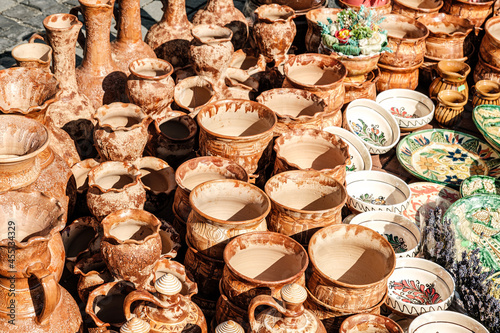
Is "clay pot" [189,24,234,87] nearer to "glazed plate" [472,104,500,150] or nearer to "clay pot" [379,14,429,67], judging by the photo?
"clay pot" [379,14,429,67]

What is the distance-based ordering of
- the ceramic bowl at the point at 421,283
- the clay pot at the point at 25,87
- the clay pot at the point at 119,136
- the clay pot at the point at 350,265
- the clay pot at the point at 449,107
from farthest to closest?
the clay pot at the point at 449,107
the ceramic bowl at the point at 421,283
the clay pot at the point at 119,136
the clay pot at the point at 25,87
the clay pot at the point at 350,265

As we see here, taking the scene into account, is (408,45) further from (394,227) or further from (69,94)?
(69,94)

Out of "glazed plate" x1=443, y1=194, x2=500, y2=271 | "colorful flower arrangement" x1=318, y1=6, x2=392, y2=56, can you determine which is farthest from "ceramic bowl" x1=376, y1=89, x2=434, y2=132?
"glazed plate" x1=443, y1=194, x2=500, y2=271

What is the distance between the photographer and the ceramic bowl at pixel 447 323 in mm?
3789

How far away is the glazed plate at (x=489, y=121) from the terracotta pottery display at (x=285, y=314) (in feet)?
11.7

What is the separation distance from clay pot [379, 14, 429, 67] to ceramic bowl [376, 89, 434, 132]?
12.4 inches

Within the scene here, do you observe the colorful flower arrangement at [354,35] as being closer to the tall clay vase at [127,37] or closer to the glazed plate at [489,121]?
the glazed plate at [489,121]

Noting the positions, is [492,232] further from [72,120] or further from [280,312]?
[72,120]

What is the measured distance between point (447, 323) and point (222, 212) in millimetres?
1687

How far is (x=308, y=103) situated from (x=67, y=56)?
203cm

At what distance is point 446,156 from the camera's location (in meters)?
5.76

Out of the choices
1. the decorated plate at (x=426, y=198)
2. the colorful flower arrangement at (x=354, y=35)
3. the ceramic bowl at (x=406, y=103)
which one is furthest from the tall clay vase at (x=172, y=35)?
the decorated plate at (x=426, y=198)

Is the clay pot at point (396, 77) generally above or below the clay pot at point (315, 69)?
below

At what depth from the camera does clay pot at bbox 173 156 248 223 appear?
3.96 m
